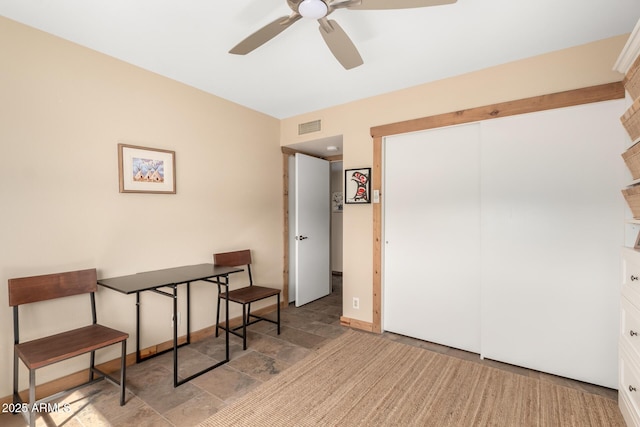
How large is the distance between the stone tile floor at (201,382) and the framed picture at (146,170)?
1.52 m

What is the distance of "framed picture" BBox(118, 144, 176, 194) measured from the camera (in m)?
2.52

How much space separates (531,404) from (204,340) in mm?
2802

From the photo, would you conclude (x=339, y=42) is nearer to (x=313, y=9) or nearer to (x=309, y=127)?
(x=313, y=9)

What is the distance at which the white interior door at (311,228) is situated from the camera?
402 cm

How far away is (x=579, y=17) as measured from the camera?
6.31ft

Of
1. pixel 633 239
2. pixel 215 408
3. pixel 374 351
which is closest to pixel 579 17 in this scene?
pixel 633 239

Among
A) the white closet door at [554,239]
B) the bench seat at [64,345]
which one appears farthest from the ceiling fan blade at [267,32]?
the bench seat at [64,345]

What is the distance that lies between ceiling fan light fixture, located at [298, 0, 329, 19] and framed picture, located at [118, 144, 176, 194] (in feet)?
6.16

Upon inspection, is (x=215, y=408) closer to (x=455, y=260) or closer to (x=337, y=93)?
(x=455, y=260)

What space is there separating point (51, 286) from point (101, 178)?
854 millimetres

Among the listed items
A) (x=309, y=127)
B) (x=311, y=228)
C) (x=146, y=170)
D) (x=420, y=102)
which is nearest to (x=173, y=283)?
(x=146, y=170)

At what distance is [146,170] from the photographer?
2.66 m

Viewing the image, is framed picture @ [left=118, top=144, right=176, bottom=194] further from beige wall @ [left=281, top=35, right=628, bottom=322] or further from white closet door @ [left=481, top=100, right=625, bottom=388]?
white closet door @ [left=481, top=100, right=625, bottom=388]

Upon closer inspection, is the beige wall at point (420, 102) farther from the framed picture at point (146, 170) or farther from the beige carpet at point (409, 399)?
the framed picture at point (146, 170)
